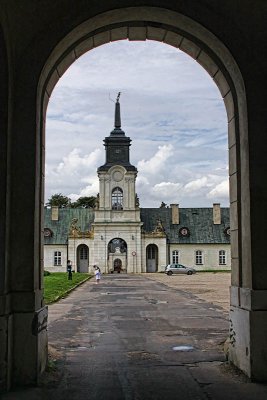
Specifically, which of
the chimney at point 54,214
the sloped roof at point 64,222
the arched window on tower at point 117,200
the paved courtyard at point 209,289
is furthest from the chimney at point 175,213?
the paved courtyard at point 209,289

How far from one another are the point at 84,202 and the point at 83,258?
66.7 ft

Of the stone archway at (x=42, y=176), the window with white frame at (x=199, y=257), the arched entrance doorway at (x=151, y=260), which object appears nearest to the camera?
the stone archway at (x=42, y=176)

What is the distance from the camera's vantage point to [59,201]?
88812mm

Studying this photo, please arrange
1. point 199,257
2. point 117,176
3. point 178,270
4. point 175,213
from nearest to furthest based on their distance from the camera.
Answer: point 178,270, point 117,176, point 199,257, point 175,213

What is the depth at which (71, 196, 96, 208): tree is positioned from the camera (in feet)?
290

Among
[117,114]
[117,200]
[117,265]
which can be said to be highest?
[117,114]

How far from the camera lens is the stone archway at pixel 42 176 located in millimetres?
7215

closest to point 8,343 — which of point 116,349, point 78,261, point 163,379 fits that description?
point 163,379

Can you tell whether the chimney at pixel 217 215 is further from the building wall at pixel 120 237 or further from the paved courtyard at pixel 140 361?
the paved courtyard at pixel 140 361

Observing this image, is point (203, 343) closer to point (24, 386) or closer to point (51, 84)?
point (24, 386)

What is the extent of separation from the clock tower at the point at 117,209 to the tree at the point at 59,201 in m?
21.5

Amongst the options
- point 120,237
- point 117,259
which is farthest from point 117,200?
point 117,259

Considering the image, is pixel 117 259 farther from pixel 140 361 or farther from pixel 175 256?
pixel 140 361

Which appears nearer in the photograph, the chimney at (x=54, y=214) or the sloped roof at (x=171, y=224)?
the sloped roof at (x=171, y=224)
